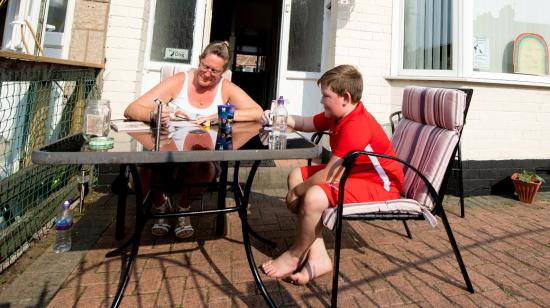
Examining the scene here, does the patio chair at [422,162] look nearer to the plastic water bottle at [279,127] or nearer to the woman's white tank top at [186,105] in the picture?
the plastic water bottle at [279,127]

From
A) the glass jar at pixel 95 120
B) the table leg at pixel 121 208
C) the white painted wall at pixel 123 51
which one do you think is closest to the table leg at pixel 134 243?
the glass jar at pixel 95 120

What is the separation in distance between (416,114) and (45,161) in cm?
196

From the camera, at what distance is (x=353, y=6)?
359 centimetres

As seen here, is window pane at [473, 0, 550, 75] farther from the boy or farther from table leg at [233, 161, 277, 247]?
table leg at [233, 161, 277, 247]

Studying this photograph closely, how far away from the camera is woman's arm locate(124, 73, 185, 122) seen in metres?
1.96

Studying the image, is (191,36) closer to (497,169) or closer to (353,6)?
(353,6)

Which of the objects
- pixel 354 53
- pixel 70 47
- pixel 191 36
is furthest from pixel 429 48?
pixel 70 47

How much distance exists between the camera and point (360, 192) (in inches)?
63.6

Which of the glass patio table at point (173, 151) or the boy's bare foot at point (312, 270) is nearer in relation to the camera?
the glass patio table at point (173, 151)

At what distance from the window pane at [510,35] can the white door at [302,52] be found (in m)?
1.82

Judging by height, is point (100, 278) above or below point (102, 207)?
below

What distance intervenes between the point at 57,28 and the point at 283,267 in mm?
3141

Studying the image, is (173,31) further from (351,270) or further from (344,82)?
(351,270)

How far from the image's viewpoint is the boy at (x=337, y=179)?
5.07ft
